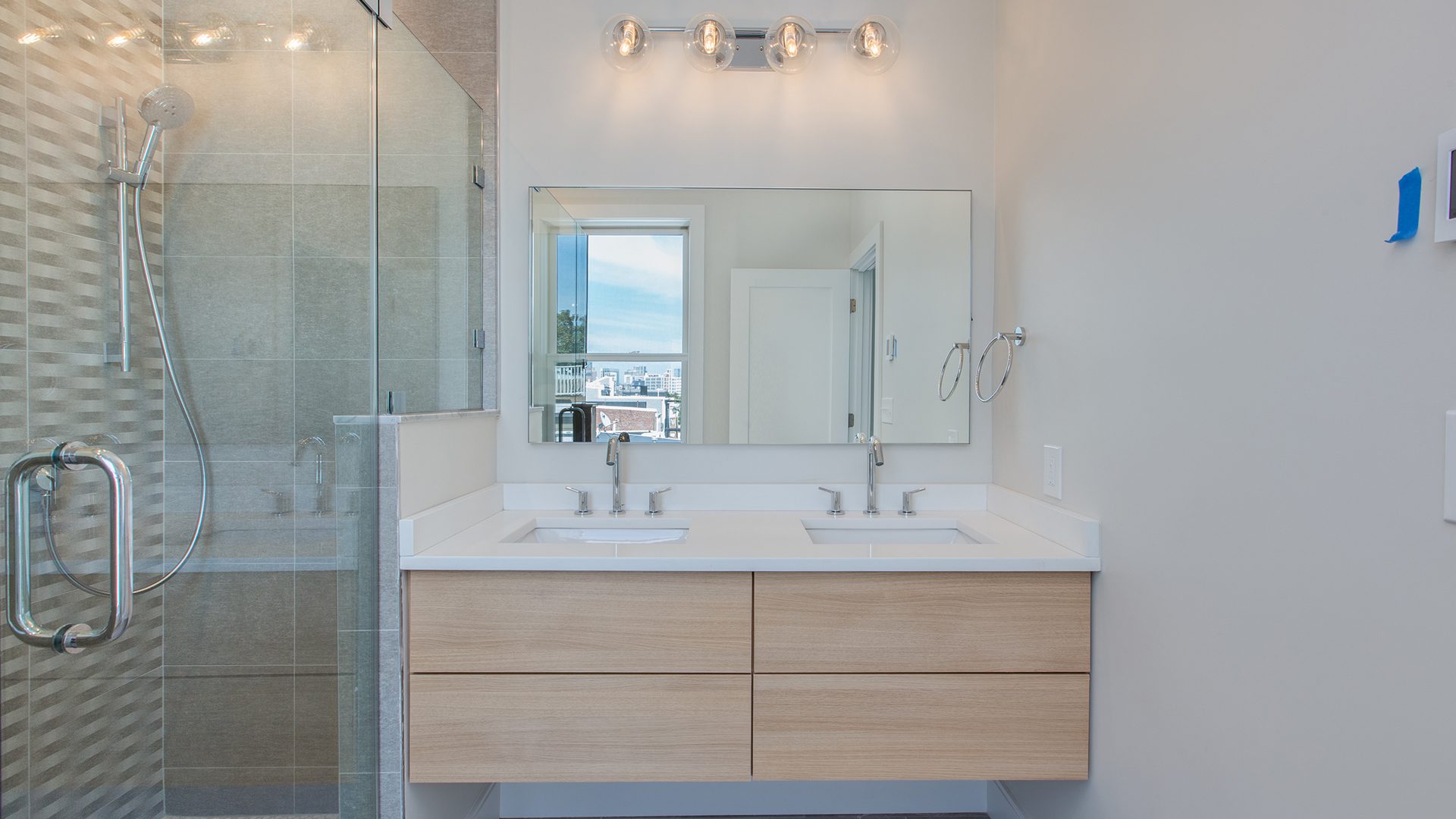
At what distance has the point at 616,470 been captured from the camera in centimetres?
205

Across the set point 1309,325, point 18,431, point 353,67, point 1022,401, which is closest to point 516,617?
point 18,431

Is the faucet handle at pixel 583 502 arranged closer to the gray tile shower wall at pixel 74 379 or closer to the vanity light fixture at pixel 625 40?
the gray tile shower wall at pixel 74 379

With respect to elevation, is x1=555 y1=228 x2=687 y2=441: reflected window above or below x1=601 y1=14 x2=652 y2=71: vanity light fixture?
below

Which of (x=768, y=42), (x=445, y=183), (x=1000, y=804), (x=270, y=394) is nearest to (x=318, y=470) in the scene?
(x=270, y=394)

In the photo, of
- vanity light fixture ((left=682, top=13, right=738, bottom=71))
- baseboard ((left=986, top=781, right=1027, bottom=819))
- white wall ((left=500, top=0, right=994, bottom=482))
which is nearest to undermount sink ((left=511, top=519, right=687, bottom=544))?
white wall ((left=500, top=0, right=994, bottom=482))

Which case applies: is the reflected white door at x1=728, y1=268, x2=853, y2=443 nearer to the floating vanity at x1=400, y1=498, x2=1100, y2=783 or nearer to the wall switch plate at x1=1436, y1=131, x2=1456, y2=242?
the floating vanity at x1=400, y1=498, x2=1100, y2=783

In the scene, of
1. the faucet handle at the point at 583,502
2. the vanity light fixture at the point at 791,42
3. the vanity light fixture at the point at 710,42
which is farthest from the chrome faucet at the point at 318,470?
the vanity light fixture at the point at 791,42

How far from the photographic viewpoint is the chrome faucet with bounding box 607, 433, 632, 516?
6.65ft

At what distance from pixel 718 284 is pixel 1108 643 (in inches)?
49.3

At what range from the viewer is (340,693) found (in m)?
1.50

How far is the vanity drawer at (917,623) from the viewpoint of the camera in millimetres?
1566

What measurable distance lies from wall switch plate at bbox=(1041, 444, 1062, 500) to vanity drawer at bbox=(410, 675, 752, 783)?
2.61ft

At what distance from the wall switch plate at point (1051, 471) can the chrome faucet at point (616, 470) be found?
3.45 feet

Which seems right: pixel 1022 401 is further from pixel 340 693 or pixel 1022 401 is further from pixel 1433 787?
pixel 340 693
